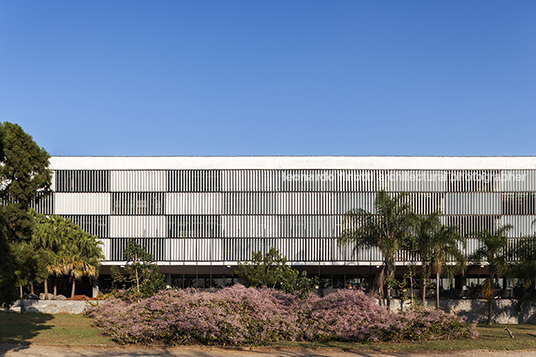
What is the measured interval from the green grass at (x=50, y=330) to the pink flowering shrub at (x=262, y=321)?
1.10 m

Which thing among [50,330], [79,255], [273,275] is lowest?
[50,330]

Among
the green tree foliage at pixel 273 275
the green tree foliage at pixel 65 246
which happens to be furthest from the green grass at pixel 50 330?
the green tree foliage at pixel 273 275

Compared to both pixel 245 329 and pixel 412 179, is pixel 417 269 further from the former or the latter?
pixel 245 329

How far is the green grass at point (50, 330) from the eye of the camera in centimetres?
2190

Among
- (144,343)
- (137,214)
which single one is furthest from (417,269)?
(144,343)

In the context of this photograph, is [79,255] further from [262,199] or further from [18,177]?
[18,177]

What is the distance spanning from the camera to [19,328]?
1000 inches

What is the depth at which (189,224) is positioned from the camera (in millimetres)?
54531

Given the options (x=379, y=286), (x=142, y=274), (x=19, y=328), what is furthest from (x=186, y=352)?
(x=379, y=286)

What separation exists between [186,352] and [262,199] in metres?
35.1

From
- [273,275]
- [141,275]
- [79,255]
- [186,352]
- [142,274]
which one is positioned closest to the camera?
[186,352]

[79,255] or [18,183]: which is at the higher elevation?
[18,183]

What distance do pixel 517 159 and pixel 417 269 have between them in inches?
628

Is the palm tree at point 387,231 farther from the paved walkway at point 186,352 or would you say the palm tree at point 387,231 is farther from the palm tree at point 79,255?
the palm tree at point 79,255
